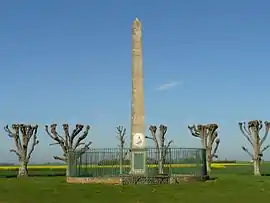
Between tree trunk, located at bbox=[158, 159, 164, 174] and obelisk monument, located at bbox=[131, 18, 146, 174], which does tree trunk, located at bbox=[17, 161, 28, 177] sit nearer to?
tree trunk, located at bbox=[158, 159, 164, 174]

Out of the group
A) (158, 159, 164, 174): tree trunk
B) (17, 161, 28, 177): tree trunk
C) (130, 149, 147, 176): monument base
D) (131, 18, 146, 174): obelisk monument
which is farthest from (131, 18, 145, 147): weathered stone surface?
(17, 161, 28, 177): tree trunk

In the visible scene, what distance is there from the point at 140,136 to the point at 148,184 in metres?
3.08

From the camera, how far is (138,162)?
29203mm

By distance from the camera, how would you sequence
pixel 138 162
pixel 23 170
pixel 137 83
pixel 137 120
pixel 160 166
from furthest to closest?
pixel 23 170
pixel 160 166
pixel 137 83
pixel 138 162
pixel 137 120

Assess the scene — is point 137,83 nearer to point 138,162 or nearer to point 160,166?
point 138,162

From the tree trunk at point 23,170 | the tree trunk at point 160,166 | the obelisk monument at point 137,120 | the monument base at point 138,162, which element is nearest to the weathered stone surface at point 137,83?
the obelisk monument at point 137,120

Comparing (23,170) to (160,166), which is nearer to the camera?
(160,166)

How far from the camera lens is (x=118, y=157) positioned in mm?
30641

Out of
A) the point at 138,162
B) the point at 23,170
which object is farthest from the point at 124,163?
the point at 23,170

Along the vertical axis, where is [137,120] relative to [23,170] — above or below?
above

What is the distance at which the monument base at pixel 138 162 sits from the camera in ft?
95.0

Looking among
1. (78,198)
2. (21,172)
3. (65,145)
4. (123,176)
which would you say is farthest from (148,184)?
(21,172)

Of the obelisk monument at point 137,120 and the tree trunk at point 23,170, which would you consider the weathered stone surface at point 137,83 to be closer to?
the obelisk monument at point 137,120

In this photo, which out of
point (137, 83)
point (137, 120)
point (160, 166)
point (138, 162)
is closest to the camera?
point (137, 120)
